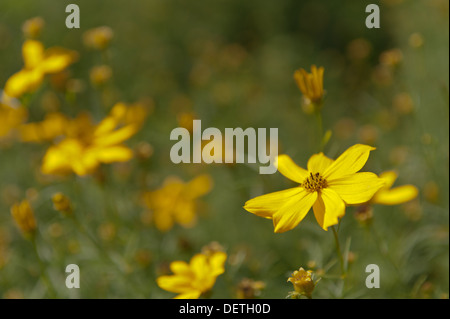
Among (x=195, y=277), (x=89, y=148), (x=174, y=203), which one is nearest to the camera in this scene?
(x=195, y=277)

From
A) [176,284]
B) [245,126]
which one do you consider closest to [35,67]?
[176,284]

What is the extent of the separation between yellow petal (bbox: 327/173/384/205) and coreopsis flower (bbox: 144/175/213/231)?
0.74 metres

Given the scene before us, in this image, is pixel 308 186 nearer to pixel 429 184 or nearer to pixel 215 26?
pixel 429 184

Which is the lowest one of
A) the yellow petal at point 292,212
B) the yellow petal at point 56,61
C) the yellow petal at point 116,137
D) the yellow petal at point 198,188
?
the yellow petal at point 292,212

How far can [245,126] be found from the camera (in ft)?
7.71

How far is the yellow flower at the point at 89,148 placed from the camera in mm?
1172

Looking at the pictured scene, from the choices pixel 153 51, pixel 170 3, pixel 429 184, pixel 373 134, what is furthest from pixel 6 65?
pixel 429 184

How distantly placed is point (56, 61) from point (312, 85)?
691 millimetres

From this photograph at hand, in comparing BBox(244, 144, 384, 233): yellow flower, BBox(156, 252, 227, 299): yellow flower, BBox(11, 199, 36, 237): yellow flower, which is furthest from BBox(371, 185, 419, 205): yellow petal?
BBox(11, 199, 36, 237): yellow flower

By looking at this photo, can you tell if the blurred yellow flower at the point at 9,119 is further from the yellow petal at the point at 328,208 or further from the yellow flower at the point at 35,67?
the yellow petal at the point at 328,208

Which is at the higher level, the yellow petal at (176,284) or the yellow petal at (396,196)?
the yellow petal at (396,196)

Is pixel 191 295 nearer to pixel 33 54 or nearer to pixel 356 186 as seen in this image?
pixel 356 186

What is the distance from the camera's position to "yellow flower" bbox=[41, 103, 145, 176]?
3.84 ft

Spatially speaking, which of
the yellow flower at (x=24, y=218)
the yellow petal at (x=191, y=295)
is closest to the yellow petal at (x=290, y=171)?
the yellow petal at (x=191, y=295)
